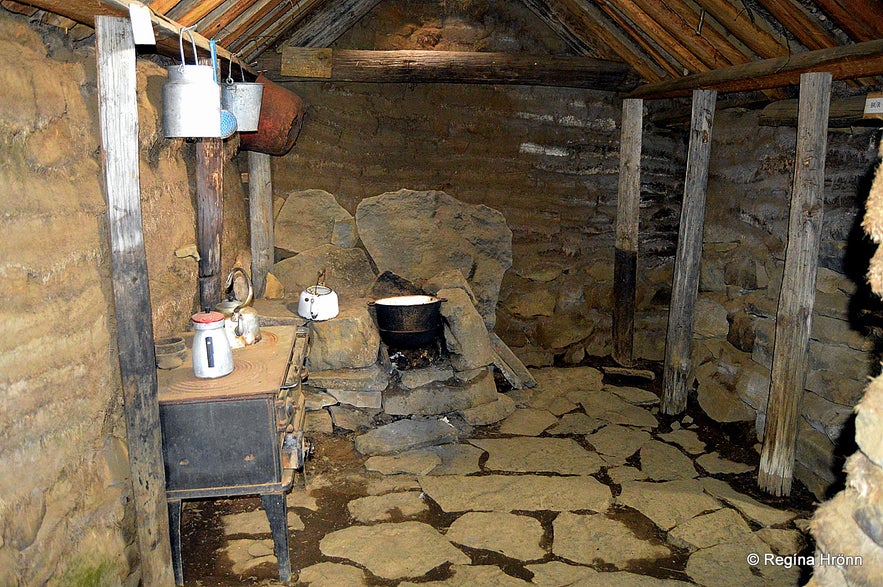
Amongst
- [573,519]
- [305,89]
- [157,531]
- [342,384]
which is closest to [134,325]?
[157,531]

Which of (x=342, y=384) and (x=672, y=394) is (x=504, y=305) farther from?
(x=342, y=384)

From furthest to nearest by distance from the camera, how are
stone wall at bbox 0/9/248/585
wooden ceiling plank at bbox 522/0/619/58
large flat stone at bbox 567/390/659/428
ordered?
A: 1. wooden ceiling plank at bbox 522/0/619/58
2. large flat stone at bbox 567/390/659/428
3. stone wall at bbox 0/9/248/585

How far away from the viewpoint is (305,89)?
5.29m

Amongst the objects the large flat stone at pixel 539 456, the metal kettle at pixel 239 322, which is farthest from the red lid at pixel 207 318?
the large flat stone at pixel 539 456

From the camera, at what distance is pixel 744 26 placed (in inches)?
146

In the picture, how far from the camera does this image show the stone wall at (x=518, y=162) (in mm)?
5453

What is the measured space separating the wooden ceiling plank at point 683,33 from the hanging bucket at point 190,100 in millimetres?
2855

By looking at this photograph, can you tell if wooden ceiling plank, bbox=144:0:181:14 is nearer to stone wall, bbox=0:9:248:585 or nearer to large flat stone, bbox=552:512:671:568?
stone wall, bbox=0:9:248:585

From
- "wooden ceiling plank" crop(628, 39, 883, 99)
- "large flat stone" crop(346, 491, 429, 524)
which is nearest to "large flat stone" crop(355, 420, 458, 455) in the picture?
"large flat stone" crop(346, 491, 429, 524)

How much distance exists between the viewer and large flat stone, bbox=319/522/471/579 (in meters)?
3.09

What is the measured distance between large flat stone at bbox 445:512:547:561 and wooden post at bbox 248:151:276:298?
2644 mm

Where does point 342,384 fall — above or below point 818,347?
below

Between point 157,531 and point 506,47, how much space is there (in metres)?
4.66

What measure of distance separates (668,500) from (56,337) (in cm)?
320
